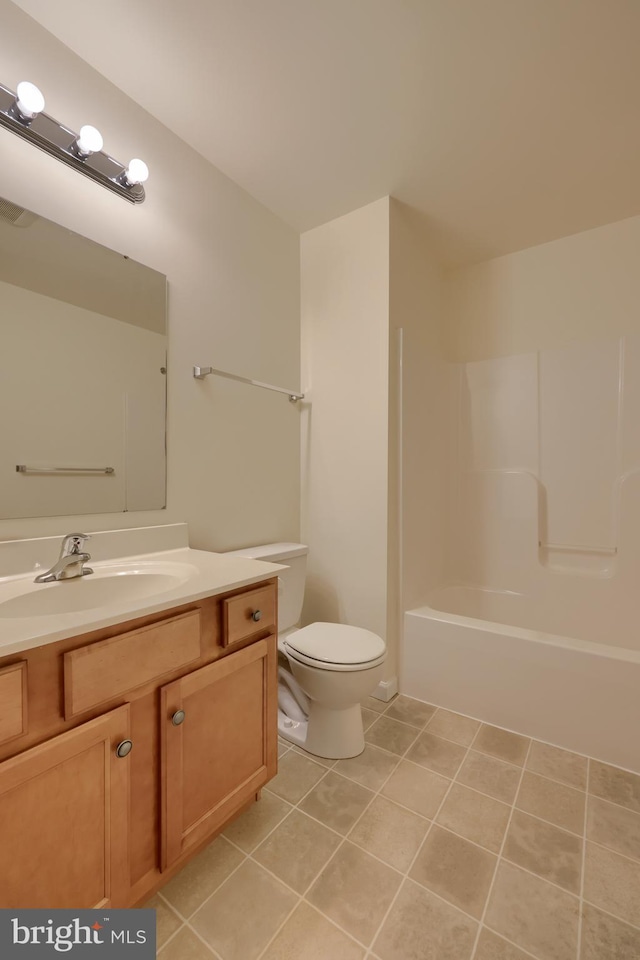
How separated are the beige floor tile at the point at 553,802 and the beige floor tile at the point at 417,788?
0.84 feet

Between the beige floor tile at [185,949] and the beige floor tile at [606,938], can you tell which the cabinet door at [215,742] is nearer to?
the beige floor tile at [185,949]

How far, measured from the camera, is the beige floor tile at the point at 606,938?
0.94 m

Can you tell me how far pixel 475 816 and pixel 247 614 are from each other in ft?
3.22

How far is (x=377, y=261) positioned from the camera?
78.1 inches

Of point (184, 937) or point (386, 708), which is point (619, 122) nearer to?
point (386, 708)

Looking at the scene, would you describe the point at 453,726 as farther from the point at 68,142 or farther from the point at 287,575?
the point at 68,142

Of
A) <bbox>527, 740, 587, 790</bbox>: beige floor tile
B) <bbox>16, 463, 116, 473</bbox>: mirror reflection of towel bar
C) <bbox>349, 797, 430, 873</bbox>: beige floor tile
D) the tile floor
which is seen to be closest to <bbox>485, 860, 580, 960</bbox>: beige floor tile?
the tile floor

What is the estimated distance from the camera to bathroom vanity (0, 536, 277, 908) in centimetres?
74

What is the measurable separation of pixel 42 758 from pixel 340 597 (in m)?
1.50

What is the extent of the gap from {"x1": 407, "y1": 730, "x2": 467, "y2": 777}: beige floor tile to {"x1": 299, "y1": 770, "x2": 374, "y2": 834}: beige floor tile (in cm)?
28

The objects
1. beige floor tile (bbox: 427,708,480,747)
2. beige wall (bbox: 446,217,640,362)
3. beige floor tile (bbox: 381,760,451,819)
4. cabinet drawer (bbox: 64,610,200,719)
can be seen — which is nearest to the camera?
cabinet drawer (bbox: 64,610,200,719)

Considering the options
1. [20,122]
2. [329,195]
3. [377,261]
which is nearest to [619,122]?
[377,261]

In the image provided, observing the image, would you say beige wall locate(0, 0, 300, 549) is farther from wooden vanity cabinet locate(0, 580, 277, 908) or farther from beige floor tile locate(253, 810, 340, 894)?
beige floor tile locate(253, 810, 340, 894)

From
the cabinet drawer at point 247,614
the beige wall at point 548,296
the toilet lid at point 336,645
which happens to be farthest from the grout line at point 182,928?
the beige wall at point 548,296
